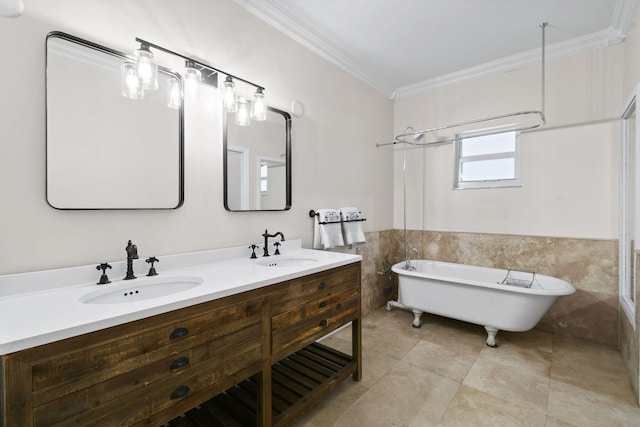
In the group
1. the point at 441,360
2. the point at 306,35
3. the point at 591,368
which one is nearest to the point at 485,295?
the point at 441,360

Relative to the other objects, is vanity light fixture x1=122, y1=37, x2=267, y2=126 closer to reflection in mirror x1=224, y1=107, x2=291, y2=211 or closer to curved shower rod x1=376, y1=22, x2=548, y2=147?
reflection in mirror x1=224, y1=107, x2=291, y2=211

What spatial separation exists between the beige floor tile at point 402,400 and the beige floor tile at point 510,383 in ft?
0.62

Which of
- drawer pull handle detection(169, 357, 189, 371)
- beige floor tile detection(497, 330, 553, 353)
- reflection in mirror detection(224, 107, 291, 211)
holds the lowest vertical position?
beige floor tile detection(497, 330, 553, 353)

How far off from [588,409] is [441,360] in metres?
0.84

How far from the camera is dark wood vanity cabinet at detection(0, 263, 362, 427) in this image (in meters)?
0.81

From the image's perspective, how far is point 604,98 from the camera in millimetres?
2547

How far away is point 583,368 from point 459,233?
4.80 feet

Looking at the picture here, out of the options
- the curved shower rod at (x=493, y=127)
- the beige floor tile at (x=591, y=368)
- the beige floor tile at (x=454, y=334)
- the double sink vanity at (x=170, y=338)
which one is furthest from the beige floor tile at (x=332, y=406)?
the curved shower rod at (x=493, y=127)

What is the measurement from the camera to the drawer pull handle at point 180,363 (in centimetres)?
108

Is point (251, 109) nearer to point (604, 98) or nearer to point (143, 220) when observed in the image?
point (143, 220)

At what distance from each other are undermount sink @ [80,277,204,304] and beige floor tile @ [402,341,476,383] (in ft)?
5.74

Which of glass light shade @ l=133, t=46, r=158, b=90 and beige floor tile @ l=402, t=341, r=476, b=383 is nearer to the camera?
glass light shade @ l=133, t=46, r=158, b=90

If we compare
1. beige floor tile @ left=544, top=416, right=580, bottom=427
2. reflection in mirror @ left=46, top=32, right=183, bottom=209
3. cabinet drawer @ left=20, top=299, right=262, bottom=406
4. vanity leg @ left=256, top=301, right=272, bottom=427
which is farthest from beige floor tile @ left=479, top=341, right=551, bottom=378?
reflection in mirror @ left=46, top=32, right=183, bottom=209

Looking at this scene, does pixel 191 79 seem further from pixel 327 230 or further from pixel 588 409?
pixel 588 409
